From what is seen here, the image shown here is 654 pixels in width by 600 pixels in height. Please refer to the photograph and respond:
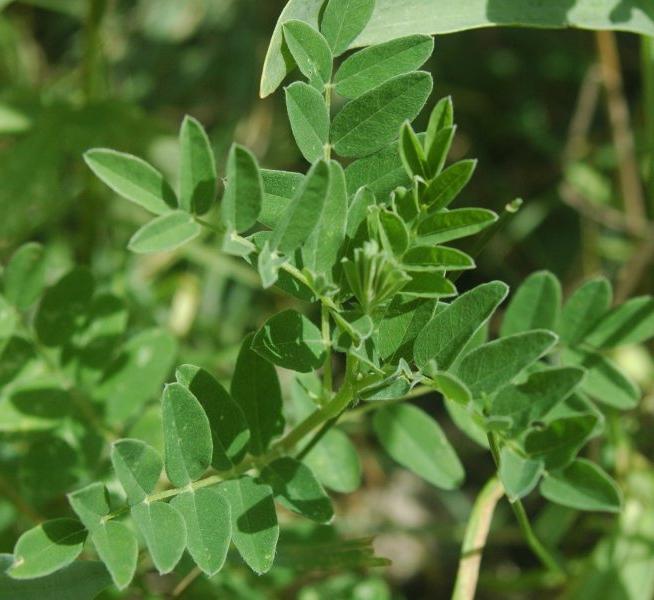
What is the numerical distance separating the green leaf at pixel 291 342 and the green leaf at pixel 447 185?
170 mm

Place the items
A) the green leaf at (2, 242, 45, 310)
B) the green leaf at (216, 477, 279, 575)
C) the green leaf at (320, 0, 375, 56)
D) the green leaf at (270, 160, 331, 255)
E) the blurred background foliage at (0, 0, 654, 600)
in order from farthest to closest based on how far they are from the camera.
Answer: the blurred background foliage at (0, 0, 654, 600) → the green leaf at (2, 242, 45, 310) → the green leaf at (320, 0, 375, 56) → the green leaf at (216, 477, 279, 575) → the green leaf at (270, 160, 331, 255)

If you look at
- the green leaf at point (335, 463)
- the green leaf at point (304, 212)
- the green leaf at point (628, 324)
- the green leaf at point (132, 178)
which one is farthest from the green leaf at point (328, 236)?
the green leaf at point (628, 324)

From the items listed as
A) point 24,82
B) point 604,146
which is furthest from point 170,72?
point 604,146

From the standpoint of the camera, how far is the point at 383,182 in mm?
1021

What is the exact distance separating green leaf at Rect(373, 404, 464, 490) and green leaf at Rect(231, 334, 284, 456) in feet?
0.76

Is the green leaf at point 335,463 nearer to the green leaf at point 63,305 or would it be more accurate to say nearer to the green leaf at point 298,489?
the green leaf at point 298,489

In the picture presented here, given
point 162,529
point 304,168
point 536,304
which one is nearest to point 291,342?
point 162,529

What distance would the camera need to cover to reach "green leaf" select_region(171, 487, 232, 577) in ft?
3.00

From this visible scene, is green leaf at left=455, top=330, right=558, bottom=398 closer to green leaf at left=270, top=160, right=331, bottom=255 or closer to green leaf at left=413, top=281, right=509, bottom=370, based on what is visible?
green leaf at left=413, top=281, right=509, bottom=370

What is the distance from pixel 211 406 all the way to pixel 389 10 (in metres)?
0.56

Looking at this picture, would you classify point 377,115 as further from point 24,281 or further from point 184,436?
point 24,281

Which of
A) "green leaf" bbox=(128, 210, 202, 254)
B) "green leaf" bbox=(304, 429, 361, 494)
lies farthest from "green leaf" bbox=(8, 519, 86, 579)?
"green leaf" bbox=(304, 429, 361, 494)

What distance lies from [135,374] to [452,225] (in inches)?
23.2

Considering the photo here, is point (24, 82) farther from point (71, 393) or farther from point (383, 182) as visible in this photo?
point (383, 182)
